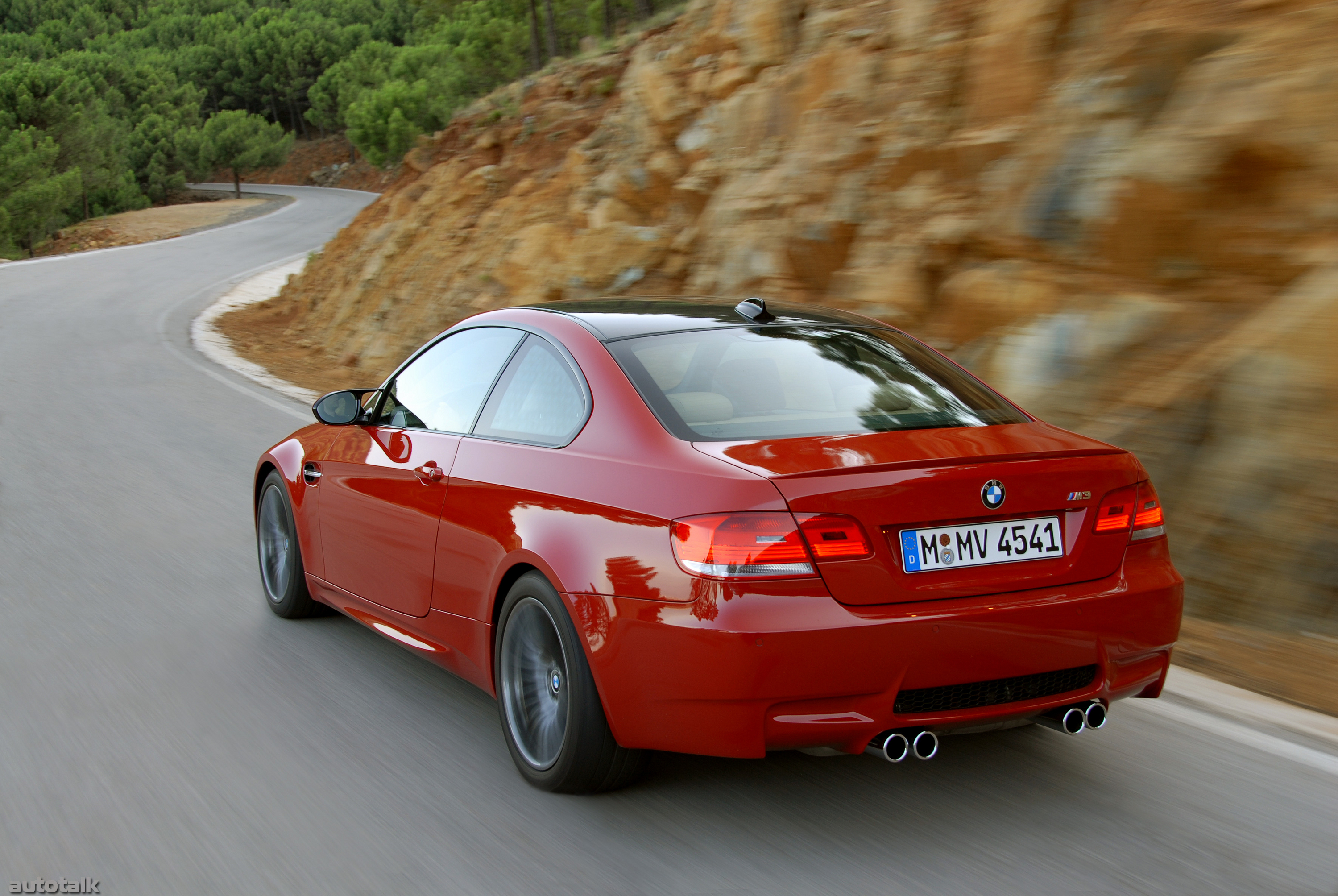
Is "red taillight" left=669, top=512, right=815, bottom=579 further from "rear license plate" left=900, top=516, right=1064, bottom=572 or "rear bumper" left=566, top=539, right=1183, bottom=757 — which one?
"rear license plate" left=900, top=516, right=1064, bottom=572

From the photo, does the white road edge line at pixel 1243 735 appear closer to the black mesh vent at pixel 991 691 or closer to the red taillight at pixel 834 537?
the black mesh vent at pixel 991 691

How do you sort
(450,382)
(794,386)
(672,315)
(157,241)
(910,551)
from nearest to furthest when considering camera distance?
(910,551), (794,386), (672,315), (450,382), (157,241)

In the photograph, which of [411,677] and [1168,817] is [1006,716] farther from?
[411,677]

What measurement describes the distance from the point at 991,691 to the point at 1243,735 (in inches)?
52.8

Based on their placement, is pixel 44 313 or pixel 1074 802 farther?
pixel 44 313

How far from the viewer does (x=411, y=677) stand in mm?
4770

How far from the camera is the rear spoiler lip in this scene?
10.3 ft

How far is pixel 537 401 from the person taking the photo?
4.03 m

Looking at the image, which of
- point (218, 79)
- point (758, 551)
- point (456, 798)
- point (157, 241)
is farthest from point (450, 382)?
point (218, 79)

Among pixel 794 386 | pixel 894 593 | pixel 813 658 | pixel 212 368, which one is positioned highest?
pixel 794 386

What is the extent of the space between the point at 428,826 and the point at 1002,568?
5.59 ft

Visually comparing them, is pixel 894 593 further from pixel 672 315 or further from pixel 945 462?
pixel 672 315

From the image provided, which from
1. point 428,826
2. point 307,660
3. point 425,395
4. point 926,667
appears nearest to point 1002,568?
point 926,667

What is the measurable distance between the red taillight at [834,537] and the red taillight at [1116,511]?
2.42ft
